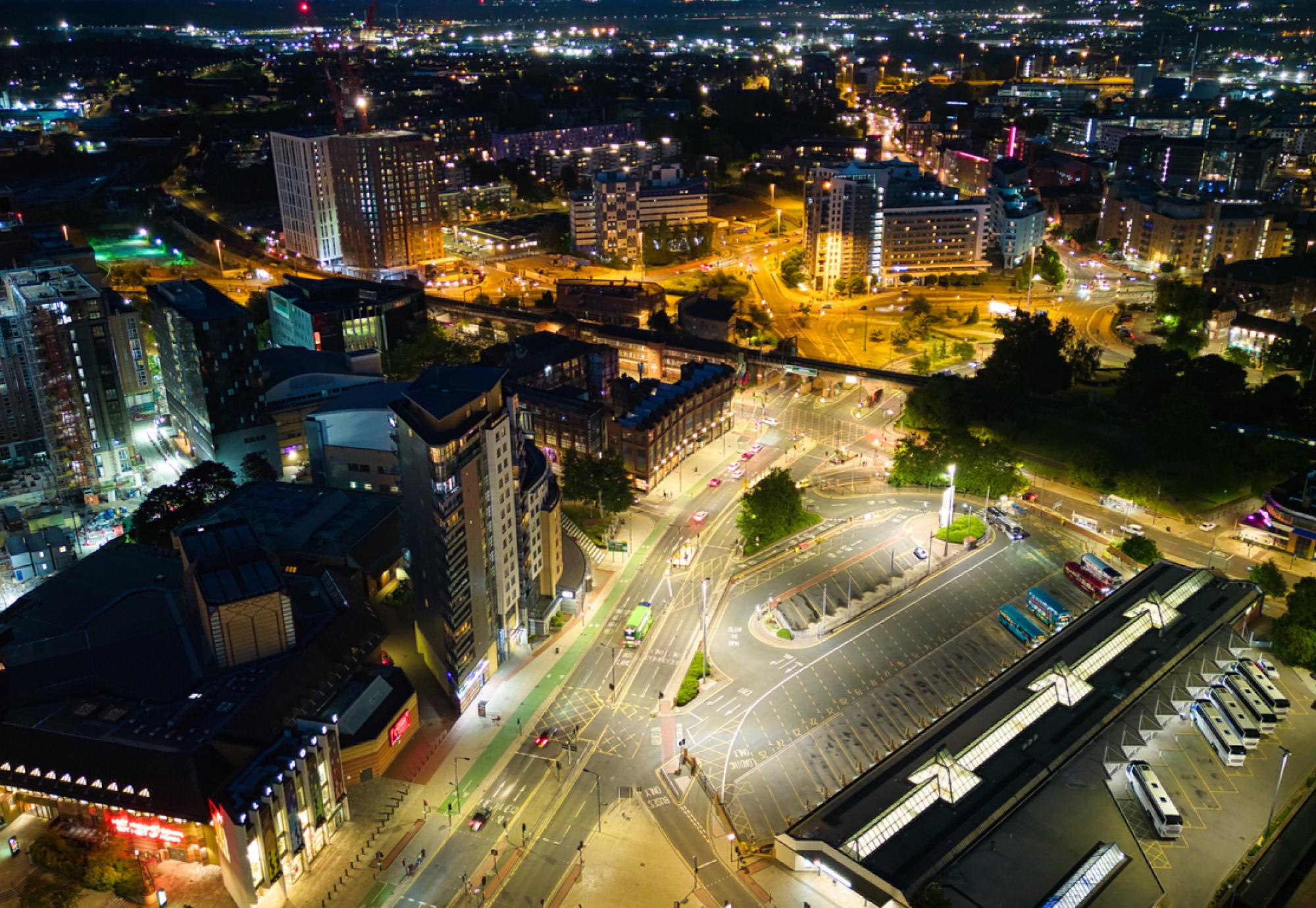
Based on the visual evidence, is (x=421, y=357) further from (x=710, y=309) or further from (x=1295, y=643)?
(x=1295, y=643)

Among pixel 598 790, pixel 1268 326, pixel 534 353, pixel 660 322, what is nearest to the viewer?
pixel 598 790

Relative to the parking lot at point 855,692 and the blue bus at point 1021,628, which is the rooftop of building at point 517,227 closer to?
the parking lot at point 855,692

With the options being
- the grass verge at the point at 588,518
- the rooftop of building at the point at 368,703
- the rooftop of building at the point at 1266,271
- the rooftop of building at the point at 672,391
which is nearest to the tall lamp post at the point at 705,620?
the grass verge at the point at 588,518

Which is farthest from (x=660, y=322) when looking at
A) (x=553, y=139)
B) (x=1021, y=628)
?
(x=553, y=139)

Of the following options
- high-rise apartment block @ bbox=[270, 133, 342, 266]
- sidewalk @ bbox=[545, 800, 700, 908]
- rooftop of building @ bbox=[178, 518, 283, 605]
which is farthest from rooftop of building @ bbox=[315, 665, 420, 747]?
high-rise apartment block @ bbox=[270, 133, 342, 266]

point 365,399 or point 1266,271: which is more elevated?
point 365,399

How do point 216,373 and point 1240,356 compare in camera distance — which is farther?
point 1240,356
